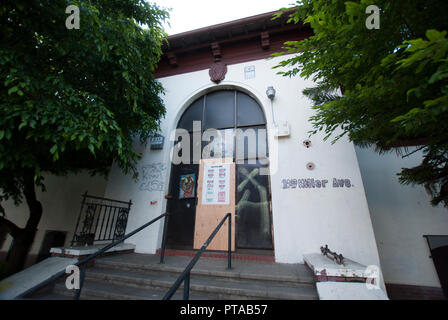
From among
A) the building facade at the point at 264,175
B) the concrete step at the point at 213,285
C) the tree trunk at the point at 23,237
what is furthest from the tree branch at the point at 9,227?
the concrete step at the point at 213,285

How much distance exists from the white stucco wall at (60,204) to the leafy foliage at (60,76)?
8.24ft

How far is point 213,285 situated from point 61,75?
4.22m

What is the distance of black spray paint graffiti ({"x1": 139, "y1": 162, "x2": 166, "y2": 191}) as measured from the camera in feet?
15.1

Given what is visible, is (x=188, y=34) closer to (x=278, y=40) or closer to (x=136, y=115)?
(x=278, y=40)

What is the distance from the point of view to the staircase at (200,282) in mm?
2309

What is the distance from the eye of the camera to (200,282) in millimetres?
2537

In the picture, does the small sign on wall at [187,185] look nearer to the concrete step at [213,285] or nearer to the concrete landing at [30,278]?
the concrete step at [213,285]

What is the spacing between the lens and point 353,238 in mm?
3219

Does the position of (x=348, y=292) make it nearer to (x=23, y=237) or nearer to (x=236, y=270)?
(x=236, y=270)

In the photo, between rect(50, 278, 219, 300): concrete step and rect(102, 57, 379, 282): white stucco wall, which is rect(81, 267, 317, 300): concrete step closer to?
rect(50, 278, 219, 300): concrete step

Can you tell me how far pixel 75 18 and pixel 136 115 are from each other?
70.9 inches

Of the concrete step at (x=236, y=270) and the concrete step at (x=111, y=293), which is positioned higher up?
the concrete step at (x=236, y=270)

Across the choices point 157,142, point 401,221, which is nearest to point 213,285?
point 157,142
